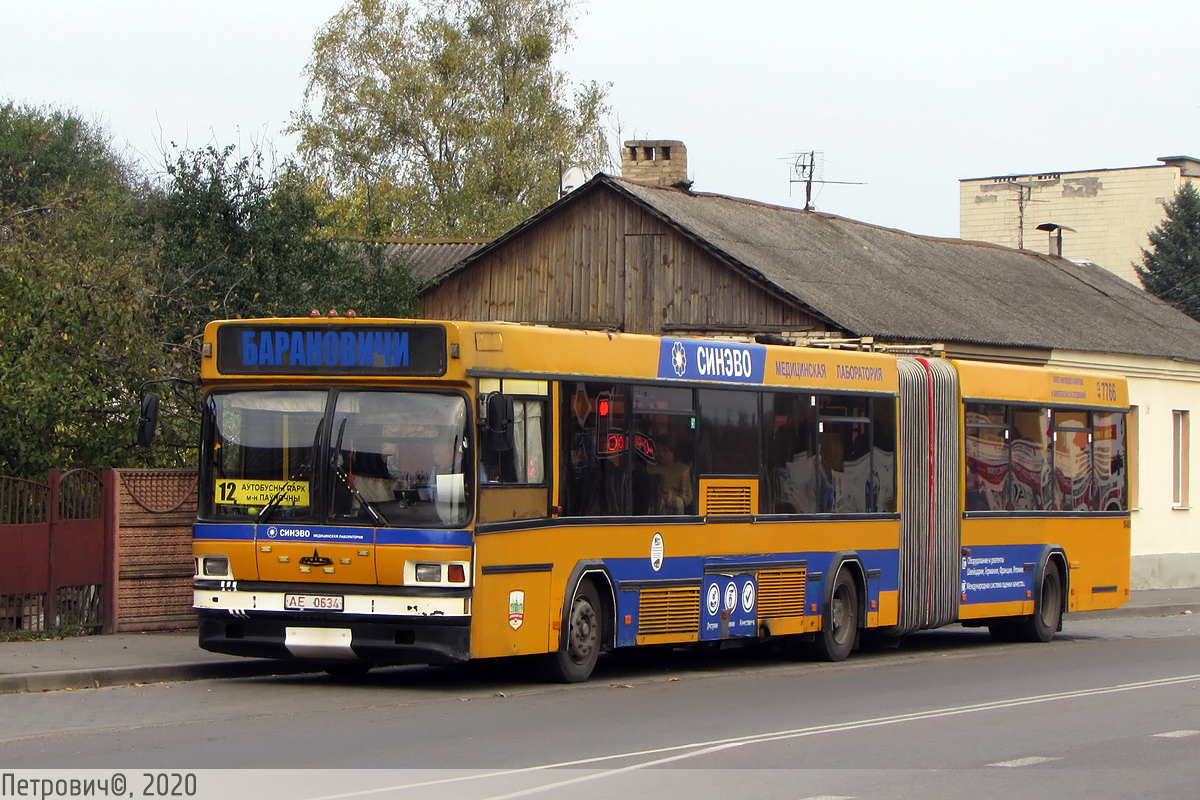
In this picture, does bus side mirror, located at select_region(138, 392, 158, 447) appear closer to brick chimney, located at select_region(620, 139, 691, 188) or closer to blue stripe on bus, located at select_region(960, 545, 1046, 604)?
blue stripe on bus, located at select_region(960, 545, 1046, 604)

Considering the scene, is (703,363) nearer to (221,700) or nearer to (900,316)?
(221,700)

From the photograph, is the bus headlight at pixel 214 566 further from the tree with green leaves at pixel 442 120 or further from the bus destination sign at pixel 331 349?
the tree with green leaves at pixel 442 120

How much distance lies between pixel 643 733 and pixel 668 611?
3984 mm

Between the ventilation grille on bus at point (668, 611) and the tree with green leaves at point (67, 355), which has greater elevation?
the tree with green leaves at point (67, 355)

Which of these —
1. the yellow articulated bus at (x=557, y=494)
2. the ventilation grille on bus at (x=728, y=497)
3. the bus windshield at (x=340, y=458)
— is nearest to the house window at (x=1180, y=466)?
the yellow articulated bus at (x=557, y=494)

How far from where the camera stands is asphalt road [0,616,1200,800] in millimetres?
9062

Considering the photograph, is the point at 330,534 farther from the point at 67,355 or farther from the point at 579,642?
the point at 67,355

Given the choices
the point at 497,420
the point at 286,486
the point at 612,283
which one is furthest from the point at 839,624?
the point at 612,283

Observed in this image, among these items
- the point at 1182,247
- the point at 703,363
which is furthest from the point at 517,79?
the point at 703,363

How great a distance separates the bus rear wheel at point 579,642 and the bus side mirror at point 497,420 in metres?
1.69

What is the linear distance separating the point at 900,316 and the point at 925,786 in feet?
61.3

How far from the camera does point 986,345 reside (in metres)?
28.0

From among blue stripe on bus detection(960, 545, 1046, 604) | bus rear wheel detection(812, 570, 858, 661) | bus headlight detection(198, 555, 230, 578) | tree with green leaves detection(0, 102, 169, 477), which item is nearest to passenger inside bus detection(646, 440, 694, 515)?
bus rear wheel detection(812, 570, 858, 661)

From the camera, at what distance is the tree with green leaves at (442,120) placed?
180 ft
